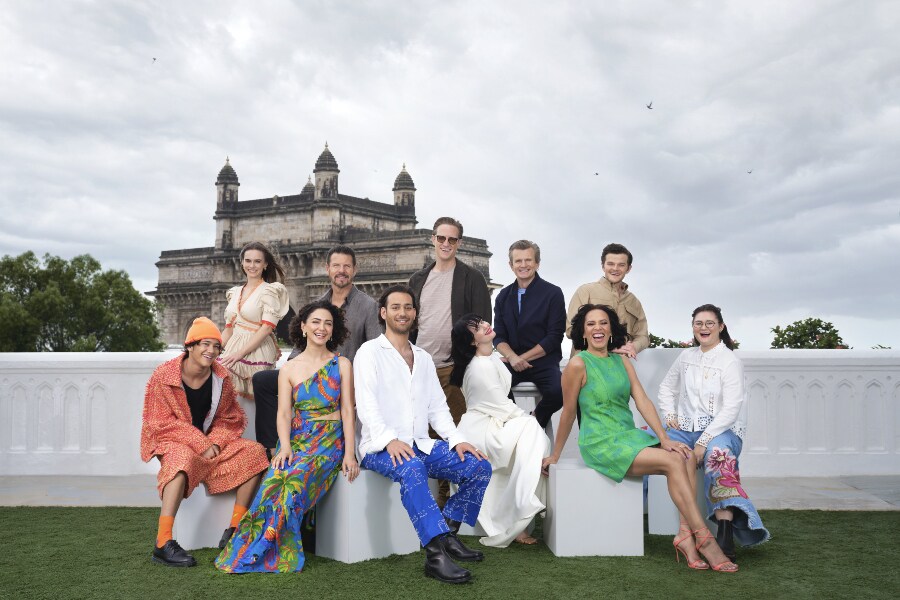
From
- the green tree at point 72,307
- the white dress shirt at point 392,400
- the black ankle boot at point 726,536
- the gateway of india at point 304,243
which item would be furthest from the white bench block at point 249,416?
the gateway of india at point 304,243

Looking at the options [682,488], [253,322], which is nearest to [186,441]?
[253,322]

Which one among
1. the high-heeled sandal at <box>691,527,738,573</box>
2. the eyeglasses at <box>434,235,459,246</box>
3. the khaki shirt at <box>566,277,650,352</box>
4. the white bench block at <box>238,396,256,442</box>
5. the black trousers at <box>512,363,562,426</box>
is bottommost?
the high-heeled sandal at <box>691,527,738,573</box>

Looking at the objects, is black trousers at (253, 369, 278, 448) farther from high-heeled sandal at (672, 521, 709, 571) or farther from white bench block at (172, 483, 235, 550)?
high-heeled sandal at (672, 521, 709, 571)

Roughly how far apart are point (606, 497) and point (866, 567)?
1.28 meters

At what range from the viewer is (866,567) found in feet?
14.2

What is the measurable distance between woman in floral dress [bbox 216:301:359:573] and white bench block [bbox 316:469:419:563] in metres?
0.08

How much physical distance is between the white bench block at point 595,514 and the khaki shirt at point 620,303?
1.36 metres

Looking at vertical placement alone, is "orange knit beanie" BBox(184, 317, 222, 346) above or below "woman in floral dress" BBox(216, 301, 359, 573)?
above

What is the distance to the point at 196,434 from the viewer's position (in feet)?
15.1

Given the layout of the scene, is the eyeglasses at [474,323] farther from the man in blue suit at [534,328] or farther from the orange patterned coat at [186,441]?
the orange patterned coat at [186,441]

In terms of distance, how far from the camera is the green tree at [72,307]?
41.0 metres

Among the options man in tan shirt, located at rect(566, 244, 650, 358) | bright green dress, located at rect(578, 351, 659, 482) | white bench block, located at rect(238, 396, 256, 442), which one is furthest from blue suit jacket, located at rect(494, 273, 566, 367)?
white bench block, located at rect(238, 396, 256, 442)

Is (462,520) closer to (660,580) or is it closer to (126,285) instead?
(660,580)

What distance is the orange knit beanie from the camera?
4.61 m
